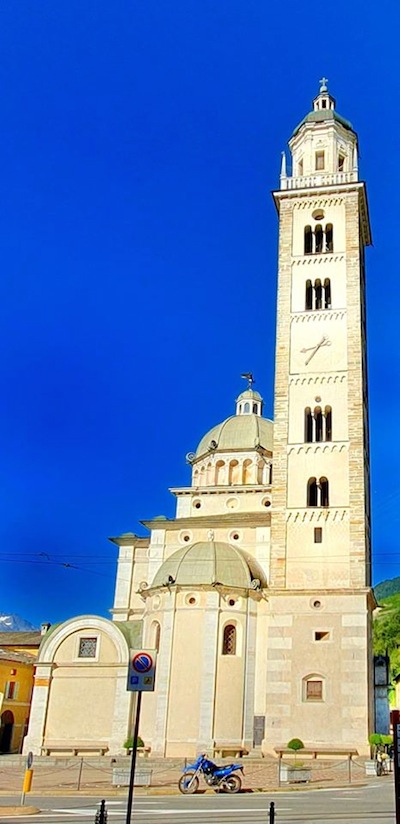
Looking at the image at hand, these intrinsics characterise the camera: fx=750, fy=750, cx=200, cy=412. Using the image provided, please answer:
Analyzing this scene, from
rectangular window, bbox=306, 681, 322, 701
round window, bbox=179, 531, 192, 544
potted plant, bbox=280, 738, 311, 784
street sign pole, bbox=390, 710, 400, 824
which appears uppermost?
round window, bbox=179, 531, 192, 544

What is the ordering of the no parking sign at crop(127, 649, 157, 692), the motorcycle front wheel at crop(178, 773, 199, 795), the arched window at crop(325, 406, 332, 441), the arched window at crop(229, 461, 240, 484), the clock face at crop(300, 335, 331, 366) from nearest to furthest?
1. the no parking sign at crop(127, 649, 157, 692)
2. the motorcycle front wheel at crop(178, 773, 199, 795)
3. the arched window at crop(325, 406, 332, 441)
4. the clock face at crop(300, 335, 331, 366)
5. the arched window at crop(229, 461, 240, 484)

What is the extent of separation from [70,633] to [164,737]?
809 centimetres

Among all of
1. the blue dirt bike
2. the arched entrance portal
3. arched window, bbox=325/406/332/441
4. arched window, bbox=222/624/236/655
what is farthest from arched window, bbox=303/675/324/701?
the arched entrance portal

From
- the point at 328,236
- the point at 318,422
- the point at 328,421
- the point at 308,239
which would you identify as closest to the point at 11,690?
the point at 318,422

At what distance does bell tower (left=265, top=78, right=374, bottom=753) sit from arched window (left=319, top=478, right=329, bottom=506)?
7cm

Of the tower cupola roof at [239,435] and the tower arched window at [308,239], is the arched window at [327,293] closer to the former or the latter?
the tower arched window at [308,239]

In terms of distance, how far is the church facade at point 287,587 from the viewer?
32875mm

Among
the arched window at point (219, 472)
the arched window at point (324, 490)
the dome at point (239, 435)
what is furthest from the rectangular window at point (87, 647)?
the dome at point (239, 435)

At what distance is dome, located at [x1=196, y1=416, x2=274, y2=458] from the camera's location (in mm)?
50219

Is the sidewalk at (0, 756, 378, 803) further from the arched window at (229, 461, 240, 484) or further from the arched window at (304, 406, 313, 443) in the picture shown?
the arched window at (229, 461, 240, 484)

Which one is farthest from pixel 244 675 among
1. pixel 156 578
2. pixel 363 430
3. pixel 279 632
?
pixel 363 430

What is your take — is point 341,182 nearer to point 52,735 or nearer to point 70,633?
point 70,633

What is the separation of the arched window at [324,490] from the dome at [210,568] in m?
5.54

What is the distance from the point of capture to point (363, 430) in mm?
36875
